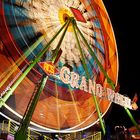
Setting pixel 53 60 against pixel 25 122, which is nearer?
pixel 25 122

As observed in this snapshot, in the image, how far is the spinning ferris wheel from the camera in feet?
32.1

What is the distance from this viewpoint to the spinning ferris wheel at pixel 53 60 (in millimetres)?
9773

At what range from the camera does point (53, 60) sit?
10.2 metres

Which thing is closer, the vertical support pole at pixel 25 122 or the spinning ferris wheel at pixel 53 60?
the vertical support pole at pixel 25 122

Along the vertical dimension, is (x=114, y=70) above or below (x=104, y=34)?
below

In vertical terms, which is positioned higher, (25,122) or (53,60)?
(53,60)

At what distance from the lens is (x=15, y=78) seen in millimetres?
9672

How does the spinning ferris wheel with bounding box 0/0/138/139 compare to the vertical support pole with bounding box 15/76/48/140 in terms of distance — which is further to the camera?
the spinning ferris wheel with bounding box 0/0/138/139

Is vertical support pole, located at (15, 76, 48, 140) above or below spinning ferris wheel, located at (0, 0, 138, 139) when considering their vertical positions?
below

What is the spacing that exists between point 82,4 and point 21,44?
16.7ft

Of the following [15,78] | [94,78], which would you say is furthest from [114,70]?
[15,78]

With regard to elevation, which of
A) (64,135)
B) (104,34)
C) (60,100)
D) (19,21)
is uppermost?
(104,34)

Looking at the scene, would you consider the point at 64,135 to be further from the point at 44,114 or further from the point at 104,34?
the point at 104,34

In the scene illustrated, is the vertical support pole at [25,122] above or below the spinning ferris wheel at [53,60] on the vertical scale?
below
